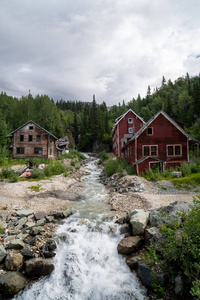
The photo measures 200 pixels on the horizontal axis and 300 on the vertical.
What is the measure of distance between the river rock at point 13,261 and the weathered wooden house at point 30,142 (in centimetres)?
2826

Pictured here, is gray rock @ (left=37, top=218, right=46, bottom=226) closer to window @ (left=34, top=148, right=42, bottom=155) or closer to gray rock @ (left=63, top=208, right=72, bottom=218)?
gray rock @ (left=63, top=208, right=72, bottom=218)

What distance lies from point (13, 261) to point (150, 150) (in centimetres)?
1984

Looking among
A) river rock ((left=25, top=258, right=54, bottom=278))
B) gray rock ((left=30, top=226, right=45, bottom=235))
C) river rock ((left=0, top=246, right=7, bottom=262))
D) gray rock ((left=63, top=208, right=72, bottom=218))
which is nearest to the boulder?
river rock ((left=25, top=258, right=54, bottom=278))

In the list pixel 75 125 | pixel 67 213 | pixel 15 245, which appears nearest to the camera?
pixel 15 245

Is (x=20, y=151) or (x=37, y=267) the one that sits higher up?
(x=20, y=151)

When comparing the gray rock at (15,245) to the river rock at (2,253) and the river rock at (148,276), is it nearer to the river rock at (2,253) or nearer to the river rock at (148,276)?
the river rock at (2,253)

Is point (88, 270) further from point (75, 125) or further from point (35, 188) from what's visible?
point (75, 125)

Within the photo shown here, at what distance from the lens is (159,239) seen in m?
6.44

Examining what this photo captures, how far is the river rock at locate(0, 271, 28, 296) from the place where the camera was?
5488 millimetres

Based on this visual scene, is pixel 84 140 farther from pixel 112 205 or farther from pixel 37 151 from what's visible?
pixel 112 205

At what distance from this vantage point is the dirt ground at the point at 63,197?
11664mm

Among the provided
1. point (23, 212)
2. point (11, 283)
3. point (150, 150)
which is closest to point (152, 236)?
point (11, 283)

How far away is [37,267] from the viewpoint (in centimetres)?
629

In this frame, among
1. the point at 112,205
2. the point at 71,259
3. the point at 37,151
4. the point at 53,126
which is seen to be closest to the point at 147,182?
the point at 112,205
